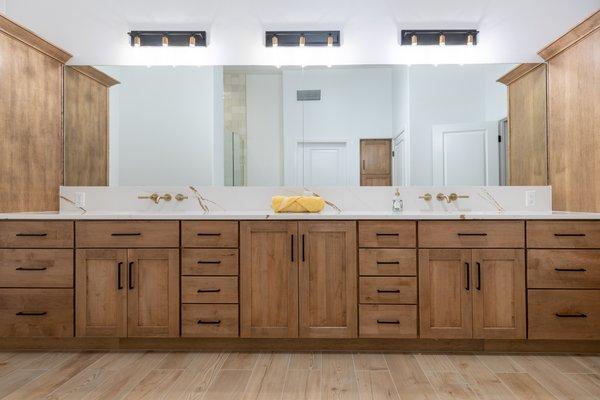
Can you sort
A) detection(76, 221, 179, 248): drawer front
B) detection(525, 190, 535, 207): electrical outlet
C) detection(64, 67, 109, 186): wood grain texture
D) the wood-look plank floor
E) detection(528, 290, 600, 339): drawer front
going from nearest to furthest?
the wood-look plank floor, detection(528, 290, 600, 339): drawer front, detection(76, 221, 179, 248): drawer front, detection(525, 190, 535, 207): electrical outlet, detection(64, 67, 109, 186): wood grain texture

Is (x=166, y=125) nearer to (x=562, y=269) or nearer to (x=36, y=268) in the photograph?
(x=36, y=268)

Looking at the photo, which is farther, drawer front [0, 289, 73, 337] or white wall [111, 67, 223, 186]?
white wall [111, 67, 223, 186]

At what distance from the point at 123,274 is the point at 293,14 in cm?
217

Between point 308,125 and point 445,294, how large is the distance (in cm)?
150

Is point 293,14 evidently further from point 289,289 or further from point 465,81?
point 289,289

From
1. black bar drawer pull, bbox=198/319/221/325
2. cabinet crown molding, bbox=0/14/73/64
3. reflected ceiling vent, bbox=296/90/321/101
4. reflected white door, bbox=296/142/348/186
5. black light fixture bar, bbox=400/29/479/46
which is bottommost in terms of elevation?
black bar drawer pull, bbox=198/319/221/325

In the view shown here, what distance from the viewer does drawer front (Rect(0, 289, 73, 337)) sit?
240cm

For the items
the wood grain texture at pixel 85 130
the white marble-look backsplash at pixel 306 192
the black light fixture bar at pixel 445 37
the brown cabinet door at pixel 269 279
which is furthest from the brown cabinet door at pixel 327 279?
the wood grain texture at pixel 85 130

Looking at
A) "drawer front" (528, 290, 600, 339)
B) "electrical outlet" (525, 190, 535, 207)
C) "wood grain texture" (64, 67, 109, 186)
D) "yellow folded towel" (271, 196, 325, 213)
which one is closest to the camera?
"drawer front" (528, 290, 600, 339)

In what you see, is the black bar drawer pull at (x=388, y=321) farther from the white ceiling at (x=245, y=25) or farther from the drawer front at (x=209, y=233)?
the white ceiling at (x=245, y=25)

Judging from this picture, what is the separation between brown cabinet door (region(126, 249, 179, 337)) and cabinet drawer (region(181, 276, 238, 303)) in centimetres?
6

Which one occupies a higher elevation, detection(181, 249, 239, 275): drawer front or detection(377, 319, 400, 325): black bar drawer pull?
detection(181, 249, 239, 275): drawer front

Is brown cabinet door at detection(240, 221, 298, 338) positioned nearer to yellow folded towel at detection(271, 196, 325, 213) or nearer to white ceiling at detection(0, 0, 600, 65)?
yellow folded towel at detection(271, 196, 325, 213)

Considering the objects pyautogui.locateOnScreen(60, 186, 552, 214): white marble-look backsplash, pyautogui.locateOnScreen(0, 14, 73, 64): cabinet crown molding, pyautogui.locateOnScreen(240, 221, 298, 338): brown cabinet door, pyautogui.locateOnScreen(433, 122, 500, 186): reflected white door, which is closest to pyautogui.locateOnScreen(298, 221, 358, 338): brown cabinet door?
pyautogui.locateOnScreen(240, 221, 298, 338): brown cabinet door
